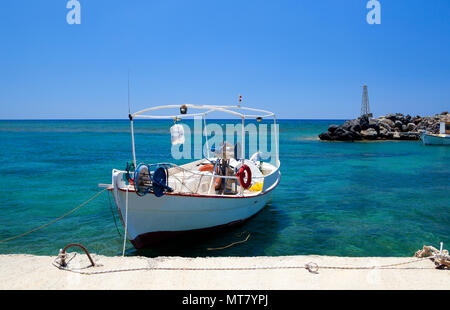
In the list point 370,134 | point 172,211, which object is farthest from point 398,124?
point 172,211

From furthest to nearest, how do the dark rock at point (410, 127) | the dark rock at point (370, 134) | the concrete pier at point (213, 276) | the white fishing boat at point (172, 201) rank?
the dark rock at point (410, 127) → the dark rock at point (370, 134) → the white fishing boat at point (172, 201) → the concrete pier at point (213, 276)

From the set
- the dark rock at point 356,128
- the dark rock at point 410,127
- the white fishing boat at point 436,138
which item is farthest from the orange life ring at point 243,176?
the dark rock at point 410,127

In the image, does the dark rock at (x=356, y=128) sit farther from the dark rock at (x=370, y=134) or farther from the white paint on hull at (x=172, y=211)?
the white paint on hull at (x=172, y=211)

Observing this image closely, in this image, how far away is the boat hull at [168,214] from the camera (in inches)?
285

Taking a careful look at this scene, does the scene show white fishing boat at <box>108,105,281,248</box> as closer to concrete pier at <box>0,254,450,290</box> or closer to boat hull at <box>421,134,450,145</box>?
concrete pier at <box>0,254,450,290</box>

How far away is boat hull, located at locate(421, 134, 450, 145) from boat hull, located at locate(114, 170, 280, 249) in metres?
38.5

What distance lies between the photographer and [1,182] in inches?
639

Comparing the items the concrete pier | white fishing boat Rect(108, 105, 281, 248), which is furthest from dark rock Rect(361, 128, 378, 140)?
the concrete pier

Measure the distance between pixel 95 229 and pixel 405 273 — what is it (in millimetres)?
7994

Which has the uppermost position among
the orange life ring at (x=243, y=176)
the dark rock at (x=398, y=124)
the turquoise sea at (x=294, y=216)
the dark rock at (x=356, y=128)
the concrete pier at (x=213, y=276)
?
the dark rock at (x=398, y=124)

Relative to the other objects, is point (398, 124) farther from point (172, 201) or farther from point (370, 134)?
point (172, 201)

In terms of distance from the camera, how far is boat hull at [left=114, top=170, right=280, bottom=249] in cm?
723

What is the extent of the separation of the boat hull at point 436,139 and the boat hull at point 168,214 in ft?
126

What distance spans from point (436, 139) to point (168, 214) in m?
40.9
